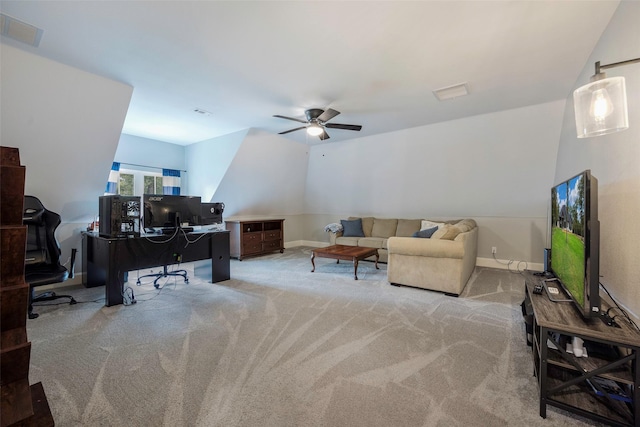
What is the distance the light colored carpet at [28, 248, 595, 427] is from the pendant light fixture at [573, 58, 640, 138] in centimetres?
154

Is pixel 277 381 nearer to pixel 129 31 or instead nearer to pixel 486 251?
pixel 129 31

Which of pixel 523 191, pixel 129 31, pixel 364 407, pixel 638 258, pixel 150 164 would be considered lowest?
pixel 364 407

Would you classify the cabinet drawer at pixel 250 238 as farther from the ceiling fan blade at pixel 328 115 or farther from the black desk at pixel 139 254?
the ceiling fan blade at pixel 328 115

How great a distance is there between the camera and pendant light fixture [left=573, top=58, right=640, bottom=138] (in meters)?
1.32

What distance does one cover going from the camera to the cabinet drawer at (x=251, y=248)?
5683 millimetres

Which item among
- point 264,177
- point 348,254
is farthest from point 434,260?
point 264,177

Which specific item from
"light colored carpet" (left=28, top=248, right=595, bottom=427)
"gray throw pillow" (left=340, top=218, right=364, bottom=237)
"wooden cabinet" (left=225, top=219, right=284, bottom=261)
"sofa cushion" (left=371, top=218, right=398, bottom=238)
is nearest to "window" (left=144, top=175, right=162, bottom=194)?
"wooden cabinet" (left=225, top=219, right=284, bottom=261)

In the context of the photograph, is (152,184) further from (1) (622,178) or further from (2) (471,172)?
(1) (622,178)

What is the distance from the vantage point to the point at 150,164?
571cm

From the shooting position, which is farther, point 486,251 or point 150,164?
point 150,164

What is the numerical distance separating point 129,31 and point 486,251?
5.81 meters

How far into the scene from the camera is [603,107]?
4.45 ft

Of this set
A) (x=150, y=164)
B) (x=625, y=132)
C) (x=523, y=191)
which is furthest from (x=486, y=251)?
(x=150, y=164)

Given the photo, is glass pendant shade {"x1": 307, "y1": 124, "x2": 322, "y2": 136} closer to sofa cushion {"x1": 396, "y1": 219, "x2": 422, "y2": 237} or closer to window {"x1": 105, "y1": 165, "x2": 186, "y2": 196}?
sofa cushion {"x1": 396, "y1": 219, "x2": 422, "y2": 237}
